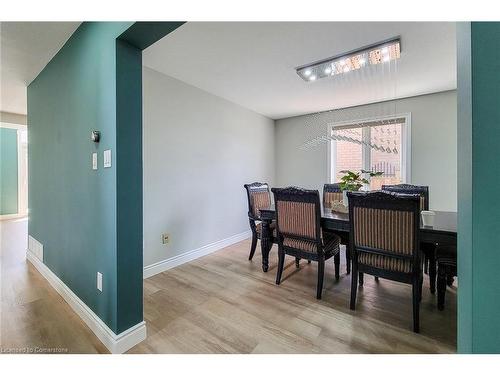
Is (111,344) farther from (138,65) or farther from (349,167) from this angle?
(349,167)

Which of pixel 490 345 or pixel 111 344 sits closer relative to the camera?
pixel 490 345

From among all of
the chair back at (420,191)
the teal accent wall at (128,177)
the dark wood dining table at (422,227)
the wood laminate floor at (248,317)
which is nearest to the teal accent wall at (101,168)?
the teal accent wall at (128,177)

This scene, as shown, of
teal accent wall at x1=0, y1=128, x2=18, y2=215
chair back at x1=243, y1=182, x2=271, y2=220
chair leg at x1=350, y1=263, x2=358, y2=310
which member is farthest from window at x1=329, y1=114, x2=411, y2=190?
teal accent wall at x1=0, y1=128, x2=18, y2=215

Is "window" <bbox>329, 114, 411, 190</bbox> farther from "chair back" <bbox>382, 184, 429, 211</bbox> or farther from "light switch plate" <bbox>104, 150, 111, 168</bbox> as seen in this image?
"light switch plate" <bbox>104, 150, 111, 168</bbox>

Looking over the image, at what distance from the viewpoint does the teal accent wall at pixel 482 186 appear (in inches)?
24.5

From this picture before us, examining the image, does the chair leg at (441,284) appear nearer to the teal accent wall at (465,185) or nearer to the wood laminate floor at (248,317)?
the wood laminate floor at (248,317)

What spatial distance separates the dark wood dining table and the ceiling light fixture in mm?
1505

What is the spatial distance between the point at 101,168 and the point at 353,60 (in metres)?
2.37

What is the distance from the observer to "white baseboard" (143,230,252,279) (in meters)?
2.46

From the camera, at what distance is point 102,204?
141cm
